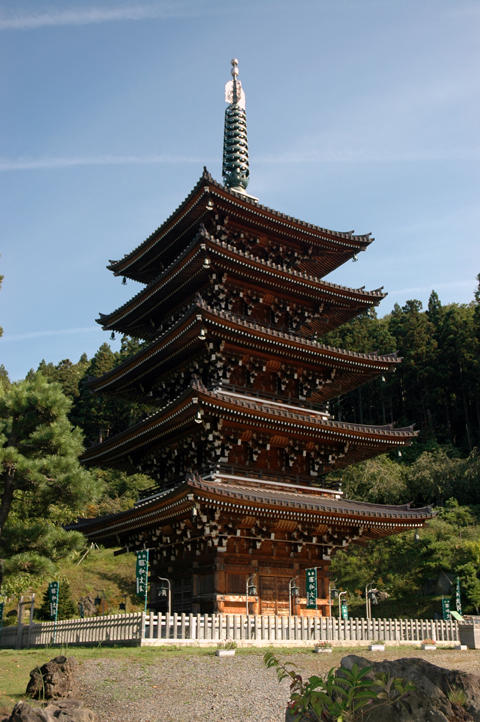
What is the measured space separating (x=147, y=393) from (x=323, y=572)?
37.4 ft

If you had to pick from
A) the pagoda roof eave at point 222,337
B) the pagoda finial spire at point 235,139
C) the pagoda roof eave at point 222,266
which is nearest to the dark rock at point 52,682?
the pagoda roof eave at point 222,337

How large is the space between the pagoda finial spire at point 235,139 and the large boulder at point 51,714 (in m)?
26.6

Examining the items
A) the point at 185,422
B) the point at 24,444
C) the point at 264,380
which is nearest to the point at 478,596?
the point at 264,380

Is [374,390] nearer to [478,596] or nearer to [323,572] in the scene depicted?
[478,596]

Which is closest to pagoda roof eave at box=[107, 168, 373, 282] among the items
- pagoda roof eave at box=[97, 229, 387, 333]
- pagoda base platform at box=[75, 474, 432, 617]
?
pagoda roof eave at box=[97, 229, 387, 333]

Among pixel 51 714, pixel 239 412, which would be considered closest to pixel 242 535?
pixel 239 412

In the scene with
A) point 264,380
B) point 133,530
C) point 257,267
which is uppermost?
point 257,267

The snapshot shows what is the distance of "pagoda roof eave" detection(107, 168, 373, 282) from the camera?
27416 millimetres

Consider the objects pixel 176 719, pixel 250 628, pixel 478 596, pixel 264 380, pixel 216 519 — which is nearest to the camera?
pixel 176 719

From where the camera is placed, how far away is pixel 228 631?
19984 millimetres

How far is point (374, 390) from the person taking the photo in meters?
74.3

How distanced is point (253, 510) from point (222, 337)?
6.87 meters

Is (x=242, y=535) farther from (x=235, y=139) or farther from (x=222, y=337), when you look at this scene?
(x=235, y=139)

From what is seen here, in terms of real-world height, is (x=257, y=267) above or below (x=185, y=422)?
above
